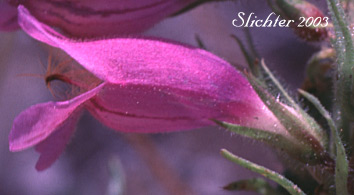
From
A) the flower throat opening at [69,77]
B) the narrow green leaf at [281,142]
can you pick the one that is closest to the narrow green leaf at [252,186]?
the narrow green leaf at [281,142]

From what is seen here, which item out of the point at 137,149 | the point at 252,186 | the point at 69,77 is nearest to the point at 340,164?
the point at 252,186

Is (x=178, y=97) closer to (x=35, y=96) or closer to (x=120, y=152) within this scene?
(x=120, y=152)

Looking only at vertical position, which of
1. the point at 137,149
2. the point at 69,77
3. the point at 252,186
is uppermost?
the point at 69,77

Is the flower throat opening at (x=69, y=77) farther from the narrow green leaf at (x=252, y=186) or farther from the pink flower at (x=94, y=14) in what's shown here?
the narrow green leaf at (x=252, y=186)

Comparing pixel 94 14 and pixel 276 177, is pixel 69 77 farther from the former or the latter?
pixel 276 177

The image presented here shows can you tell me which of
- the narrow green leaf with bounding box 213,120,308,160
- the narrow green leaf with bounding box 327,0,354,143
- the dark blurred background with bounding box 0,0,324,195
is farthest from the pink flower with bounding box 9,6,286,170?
the dark blurred background with bounding box 0,0,324,195

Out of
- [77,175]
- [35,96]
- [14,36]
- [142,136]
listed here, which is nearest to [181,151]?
[142,136]
